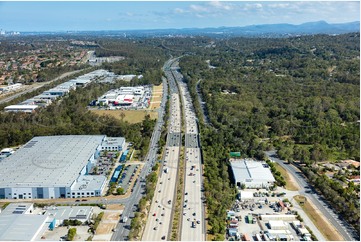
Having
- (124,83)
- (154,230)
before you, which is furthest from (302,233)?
(124,83)

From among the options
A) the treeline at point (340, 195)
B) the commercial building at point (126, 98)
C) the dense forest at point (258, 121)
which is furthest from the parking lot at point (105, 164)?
the commercial building at point (126, 98)

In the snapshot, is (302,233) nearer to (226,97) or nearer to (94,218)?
(94,218)

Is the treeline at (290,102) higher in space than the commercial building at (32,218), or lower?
higher

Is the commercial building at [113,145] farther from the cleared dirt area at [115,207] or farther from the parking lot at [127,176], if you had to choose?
the cleared dirt area at [115,207]

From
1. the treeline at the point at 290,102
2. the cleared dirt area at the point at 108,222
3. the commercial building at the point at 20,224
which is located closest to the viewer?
the commercial building at the point at 20,224

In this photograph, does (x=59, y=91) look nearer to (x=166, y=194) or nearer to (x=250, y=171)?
(x=166, y=194)

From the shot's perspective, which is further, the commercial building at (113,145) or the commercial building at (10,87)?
the commercial building at (10,87)

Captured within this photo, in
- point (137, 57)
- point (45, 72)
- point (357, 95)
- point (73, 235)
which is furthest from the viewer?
point (137, 57)
